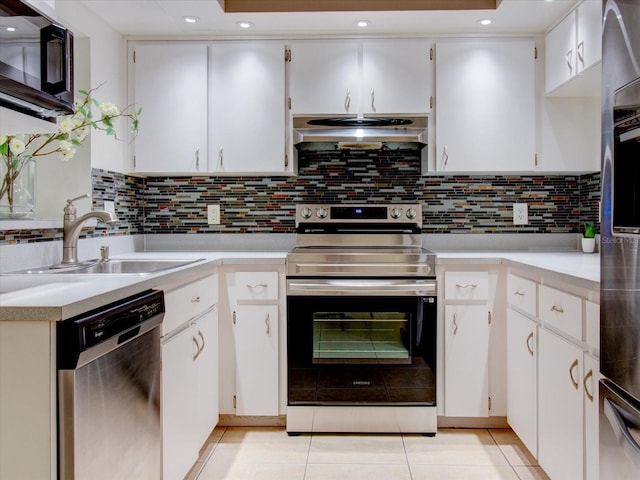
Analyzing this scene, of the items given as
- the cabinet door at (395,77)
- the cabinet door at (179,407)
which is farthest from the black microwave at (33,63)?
the cabinet door at (395,77)

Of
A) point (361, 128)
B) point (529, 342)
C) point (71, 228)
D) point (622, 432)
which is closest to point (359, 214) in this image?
point (361, 128)

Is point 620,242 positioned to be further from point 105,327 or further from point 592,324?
point 105,327

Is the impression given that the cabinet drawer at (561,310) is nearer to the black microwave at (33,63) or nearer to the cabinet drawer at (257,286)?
the cabinet drawer at (257,286)

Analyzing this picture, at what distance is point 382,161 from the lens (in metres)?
2.91

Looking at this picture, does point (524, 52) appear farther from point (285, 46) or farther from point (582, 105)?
point (285, 46)

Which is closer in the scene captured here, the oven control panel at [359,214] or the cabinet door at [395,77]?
the cabinet door at [395,77]

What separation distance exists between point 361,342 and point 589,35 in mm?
1810

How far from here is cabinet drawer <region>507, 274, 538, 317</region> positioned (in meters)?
2.02

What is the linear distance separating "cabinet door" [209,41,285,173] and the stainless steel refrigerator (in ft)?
5.68

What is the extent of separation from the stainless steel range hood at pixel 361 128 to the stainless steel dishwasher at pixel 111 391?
1.40 metres

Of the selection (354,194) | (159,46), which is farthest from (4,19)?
(354,194)

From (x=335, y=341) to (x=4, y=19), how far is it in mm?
1846

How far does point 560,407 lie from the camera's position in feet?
5.65

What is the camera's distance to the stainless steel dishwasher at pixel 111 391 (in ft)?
3.49
